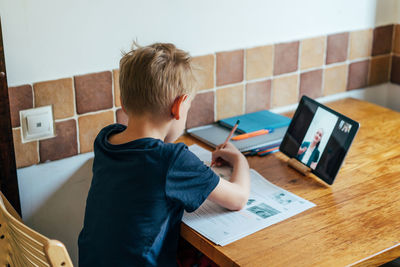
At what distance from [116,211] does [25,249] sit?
22 cm

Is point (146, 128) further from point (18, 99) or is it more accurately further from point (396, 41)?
point (396, 41)

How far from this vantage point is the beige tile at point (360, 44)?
7.17 feet

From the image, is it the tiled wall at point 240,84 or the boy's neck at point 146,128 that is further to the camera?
the tiled wall at point 240,84

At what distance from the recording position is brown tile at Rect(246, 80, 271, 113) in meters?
1.97

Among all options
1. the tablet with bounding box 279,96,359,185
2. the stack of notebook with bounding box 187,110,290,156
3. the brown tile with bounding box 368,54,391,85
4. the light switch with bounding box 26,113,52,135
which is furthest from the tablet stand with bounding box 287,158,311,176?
the brown tile with bounding box 368,54,391,85

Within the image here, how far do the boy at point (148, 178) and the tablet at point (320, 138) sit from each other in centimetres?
30

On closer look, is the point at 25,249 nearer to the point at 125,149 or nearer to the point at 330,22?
the point at 125,149

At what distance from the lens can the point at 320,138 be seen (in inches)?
60.5

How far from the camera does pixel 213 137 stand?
1.80 meters

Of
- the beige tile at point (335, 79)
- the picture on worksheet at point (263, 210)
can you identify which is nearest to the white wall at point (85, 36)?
the beige tile at point (335, 79)

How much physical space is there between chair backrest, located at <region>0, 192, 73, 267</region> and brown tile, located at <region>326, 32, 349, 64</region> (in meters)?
1.35

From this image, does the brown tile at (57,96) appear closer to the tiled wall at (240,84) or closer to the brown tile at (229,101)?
the tiled wall at (240,84)

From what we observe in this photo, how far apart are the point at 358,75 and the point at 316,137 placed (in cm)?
83

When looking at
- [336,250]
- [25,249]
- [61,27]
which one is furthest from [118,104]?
[336,250]
